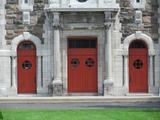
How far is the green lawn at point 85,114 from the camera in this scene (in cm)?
1855

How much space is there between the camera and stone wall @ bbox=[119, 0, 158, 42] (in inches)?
1156

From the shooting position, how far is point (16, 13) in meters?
29.3

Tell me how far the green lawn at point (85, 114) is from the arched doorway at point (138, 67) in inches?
323

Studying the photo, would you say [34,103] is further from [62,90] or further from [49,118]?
[49,118]

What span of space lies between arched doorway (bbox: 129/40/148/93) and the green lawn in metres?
8.20

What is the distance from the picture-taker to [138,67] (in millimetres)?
29594

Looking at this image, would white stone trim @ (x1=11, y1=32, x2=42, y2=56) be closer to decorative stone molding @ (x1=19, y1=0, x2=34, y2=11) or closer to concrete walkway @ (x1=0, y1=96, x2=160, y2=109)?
decorative stone molding @ (x1=19, y1=0, x2=34, y2=11)

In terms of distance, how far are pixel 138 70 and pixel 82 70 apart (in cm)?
273

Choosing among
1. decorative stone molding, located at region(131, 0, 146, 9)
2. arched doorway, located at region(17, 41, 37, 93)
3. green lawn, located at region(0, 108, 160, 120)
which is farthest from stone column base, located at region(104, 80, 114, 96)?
green lawn, located at region(0, 108, 160, 120)

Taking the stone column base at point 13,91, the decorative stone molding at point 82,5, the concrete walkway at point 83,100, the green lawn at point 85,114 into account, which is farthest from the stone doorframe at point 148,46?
the green lawn at point 85,114

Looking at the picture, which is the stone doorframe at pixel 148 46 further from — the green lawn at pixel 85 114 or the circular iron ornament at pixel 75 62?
the green lawn at pixel 85 114

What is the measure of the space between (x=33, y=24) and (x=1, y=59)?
89.8 inches

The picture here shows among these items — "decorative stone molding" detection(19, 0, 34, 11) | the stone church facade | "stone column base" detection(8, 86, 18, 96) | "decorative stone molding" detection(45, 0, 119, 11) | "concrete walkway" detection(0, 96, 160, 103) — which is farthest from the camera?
"decorative stone molding" detection(19, 0, 34, 11)

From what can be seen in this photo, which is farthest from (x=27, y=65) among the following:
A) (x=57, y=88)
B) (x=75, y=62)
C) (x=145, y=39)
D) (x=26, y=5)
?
(x=145, y=39)
